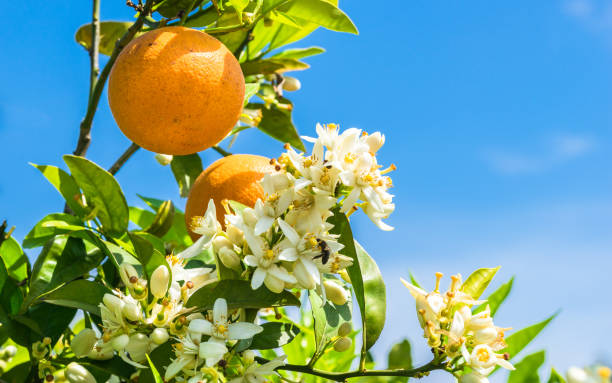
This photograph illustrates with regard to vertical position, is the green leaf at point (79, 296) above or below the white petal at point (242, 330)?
above

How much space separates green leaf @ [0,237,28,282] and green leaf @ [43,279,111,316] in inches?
17.2

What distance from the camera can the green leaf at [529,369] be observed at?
5.09 ft

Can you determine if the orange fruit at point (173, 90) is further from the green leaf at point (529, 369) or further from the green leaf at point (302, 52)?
the green leaf at point (529, 369)

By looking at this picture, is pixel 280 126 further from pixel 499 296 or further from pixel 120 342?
pixel 120 342

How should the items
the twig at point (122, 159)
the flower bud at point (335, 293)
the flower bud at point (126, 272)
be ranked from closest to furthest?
1. the flower bud at point (126, 272)
2. the flower bud at point (335, 293)
3. the twig at point (122, 159)

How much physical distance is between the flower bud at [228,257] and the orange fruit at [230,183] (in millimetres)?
230

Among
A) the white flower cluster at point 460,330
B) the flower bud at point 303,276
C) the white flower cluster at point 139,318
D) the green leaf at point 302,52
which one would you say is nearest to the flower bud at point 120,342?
the white flower cluster at point 139,318

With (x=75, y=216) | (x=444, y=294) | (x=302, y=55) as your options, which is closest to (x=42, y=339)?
(x=75, y=216)

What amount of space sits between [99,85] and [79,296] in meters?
0.59

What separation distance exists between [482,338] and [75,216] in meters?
1.08

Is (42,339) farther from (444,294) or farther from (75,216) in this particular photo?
(444,294)

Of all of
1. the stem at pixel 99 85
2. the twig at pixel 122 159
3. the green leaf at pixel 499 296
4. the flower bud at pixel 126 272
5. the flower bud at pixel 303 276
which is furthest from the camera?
the twig at pixel 122 159

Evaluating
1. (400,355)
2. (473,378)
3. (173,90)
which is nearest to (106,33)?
(173,90)

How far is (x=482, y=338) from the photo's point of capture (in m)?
1.26
